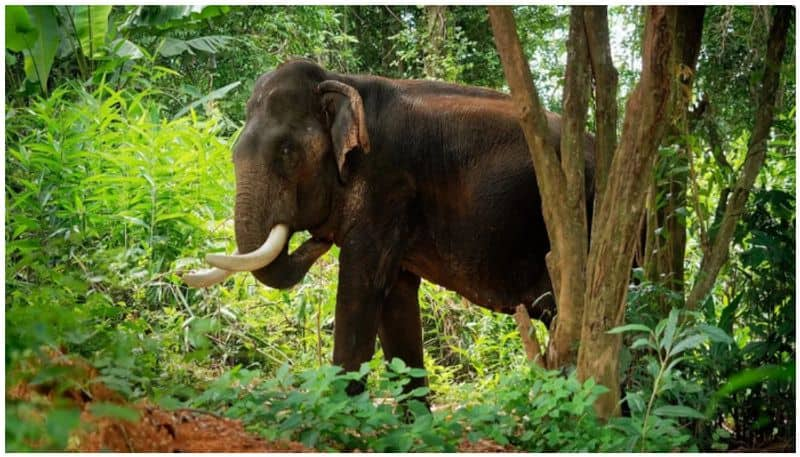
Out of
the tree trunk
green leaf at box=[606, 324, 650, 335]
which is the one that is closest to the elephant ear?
green leaf at box=[606, 324, 650, 335]

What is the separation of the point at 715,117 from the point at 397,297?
78.7 inches

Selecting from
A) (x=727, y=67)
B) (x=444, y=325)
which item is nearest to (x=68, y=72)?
(x=444, y=325)

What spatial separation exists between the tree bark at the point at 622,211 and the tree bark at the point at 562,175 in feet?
0.63

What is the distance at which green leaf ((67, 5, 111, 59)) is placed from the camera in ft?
28.8

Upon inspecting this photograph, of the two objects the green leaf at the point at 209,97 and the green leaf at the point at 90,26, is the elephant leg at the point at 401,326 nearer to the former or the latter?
the green leaf at the point at 209,97

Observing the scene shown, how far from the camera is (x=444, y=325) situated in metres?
8.40

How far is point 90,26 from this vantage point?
8.77 metres

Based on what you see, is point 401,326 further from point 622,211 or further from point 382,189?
point 622,211

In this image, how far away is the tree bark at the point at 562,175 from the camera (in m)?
4.50

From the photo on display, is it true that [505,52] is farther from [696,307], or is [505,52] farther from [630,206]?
[696,307]

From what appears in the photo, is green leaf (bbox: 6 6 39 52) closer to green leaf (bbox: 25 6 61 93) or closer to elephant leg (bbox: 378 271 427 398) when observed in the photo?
green leaf (bbox: 25 6 61 93)

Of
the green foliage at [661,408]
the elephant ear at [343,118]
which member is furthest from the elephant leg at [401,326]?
the green foliage at [661,408]

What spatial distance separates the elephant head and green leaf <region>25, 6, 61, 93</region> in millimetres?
2912

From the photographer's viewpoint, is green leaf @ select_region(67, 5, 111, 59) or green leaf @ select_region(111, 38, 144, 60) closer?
green leaf @ select_region(67, 5, 111, 59)
